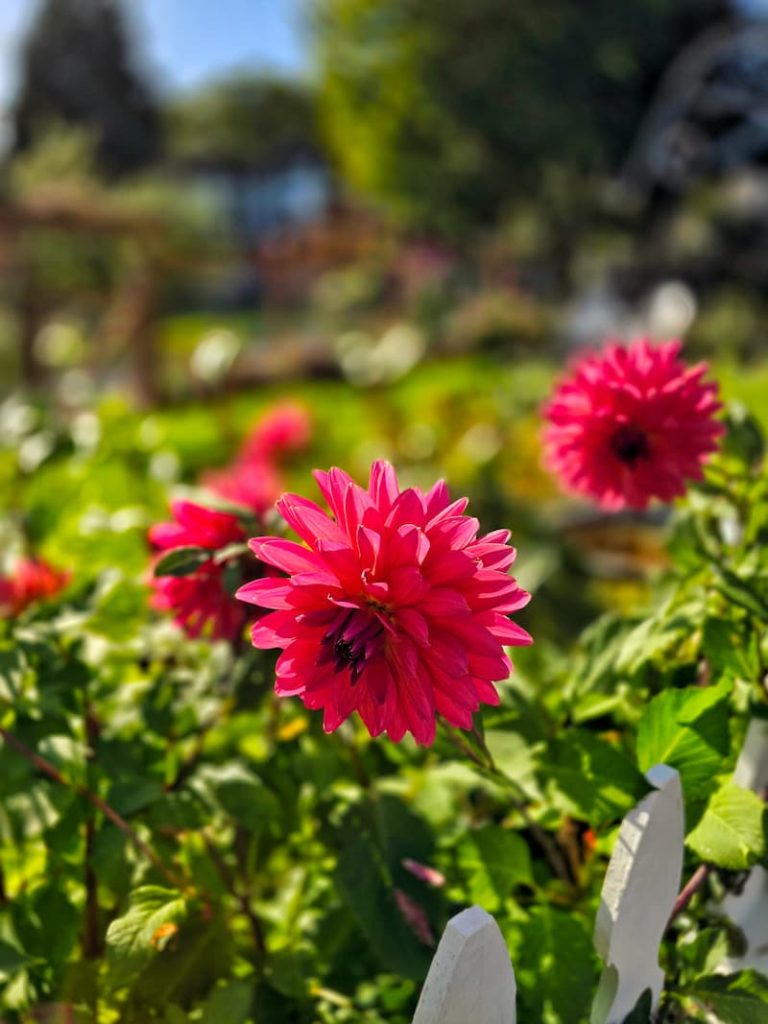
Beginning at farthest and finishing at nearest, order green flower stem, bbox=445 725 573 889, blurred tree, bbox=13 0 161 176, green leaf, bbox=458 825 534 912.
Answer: blurred tree, bbox=13 0 161 176 < green leaf, bbox=458 825 534 912 < green flower stem, bbox=445 725 573 889

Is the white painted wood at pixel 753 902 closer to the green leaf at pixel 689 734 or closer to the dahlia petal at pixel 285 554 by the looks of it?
the green leaf at pixel 689 734

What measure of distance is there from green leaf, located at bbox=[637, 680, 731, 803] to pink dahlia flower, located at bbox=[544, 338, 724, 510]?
0.60 feet

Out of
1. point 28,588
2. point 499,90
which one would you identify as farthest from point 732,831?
point 499,90

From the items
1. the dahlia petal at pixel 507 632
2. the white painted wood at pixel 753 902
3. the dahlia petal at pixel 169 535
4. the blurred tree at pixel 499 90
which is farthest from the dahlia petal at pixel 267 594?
the blurred tree at pixel 499 90

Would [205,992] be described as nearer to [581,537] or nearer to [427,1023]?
[427,1023]

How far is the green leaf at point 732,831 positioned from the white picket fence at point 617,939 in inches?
0.8

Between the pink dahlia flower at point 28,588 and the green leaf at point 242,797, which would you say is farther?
the pink dahlia flower at point 28,588

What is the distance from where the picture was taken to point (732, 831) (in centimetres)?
68

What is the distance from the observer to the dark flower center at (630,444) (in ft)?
2.70

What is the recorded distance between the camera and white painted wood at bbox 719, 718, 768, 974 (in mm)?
821

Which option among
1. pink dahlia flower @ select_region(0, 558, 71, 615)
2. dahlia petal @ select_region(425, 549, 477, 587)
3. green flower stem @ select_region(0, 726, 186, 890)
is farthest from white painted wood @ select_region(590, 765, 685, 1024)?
pink dahlia flower @ select_region(0, 558, 71, 615)

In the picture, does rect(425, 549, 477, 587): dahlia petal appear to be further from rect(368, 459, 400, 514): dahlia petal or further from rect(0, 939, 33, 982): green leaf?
rect(0, 939, 33, 982): green leaf

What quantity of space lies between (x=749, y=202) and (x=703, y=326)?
295 cm

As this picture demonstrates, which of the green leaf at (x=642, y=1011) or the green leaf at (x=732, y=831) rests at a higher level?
the green leaf at (x=732, y=831)
